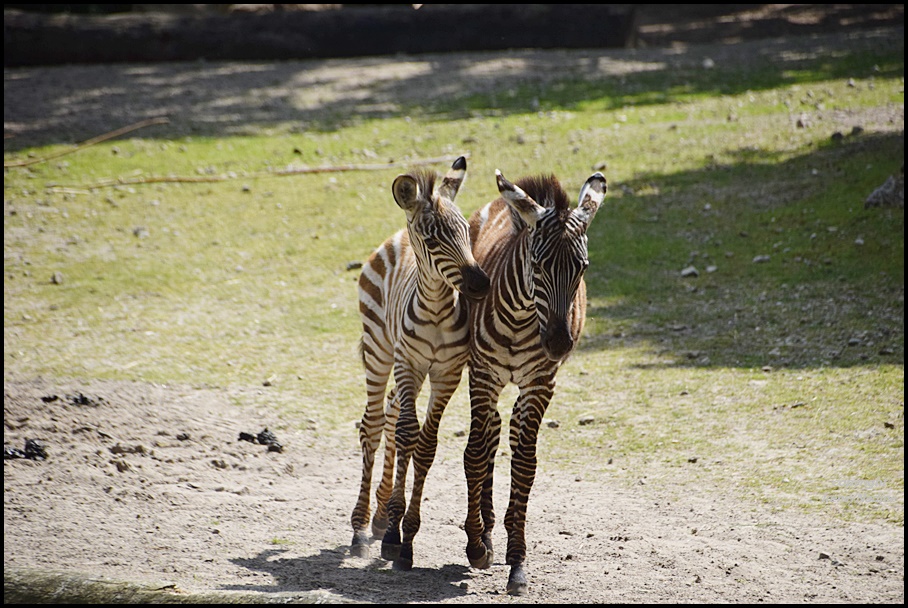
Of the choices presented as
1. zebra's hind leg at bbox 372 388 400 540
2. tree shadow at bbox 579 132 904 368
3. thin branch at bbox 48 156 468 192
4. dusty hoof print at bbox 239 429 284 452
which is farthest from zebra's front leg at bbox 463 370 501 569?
thin branch at bbox 48 156 468 192

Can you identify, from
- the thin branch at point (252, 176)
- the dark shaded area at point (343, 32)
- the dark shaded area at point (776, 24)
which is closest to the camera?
the thin branch at point (252, 176)

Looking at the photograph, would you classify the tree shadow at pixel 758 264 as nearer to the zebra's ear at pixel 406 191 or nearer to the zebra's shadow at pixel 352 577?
the zebra's shadow at pixel 352 577

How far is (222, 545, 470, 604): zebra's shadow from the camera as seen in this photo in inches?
194

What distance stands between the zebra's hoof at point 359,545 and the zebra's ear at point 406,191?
6.75 ft

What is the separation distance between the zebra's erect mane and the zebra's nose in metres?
0.50

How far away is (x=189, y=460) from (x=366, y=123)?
1008 centimetres

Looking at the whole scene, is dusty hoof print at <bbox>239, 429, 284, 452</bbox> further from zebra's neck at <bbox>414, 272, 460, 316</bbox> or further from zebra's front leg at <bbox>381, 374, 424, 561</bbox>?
zebra's neck at <bbox>414, 272, 460, 316</bbox>

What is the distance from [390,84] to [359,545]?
13.8 meters

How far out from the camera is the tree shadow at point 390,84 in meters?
16.8

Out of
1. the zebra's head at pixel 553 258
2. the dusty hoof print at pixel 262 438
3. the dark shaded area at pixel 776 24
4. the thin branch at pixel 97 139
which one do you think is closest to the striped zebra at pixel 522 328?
the zebra's head at pixel 553 258

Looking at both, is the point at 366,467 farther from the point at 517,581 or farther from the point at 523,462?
the point at 517,581

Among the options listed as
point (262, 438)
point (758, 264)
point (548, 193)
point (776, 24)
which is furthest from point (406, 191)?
point (776, 24)

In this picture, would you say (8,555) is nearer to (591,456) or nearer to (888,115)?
(591,456)

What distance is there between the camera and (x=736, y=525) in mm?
6098
